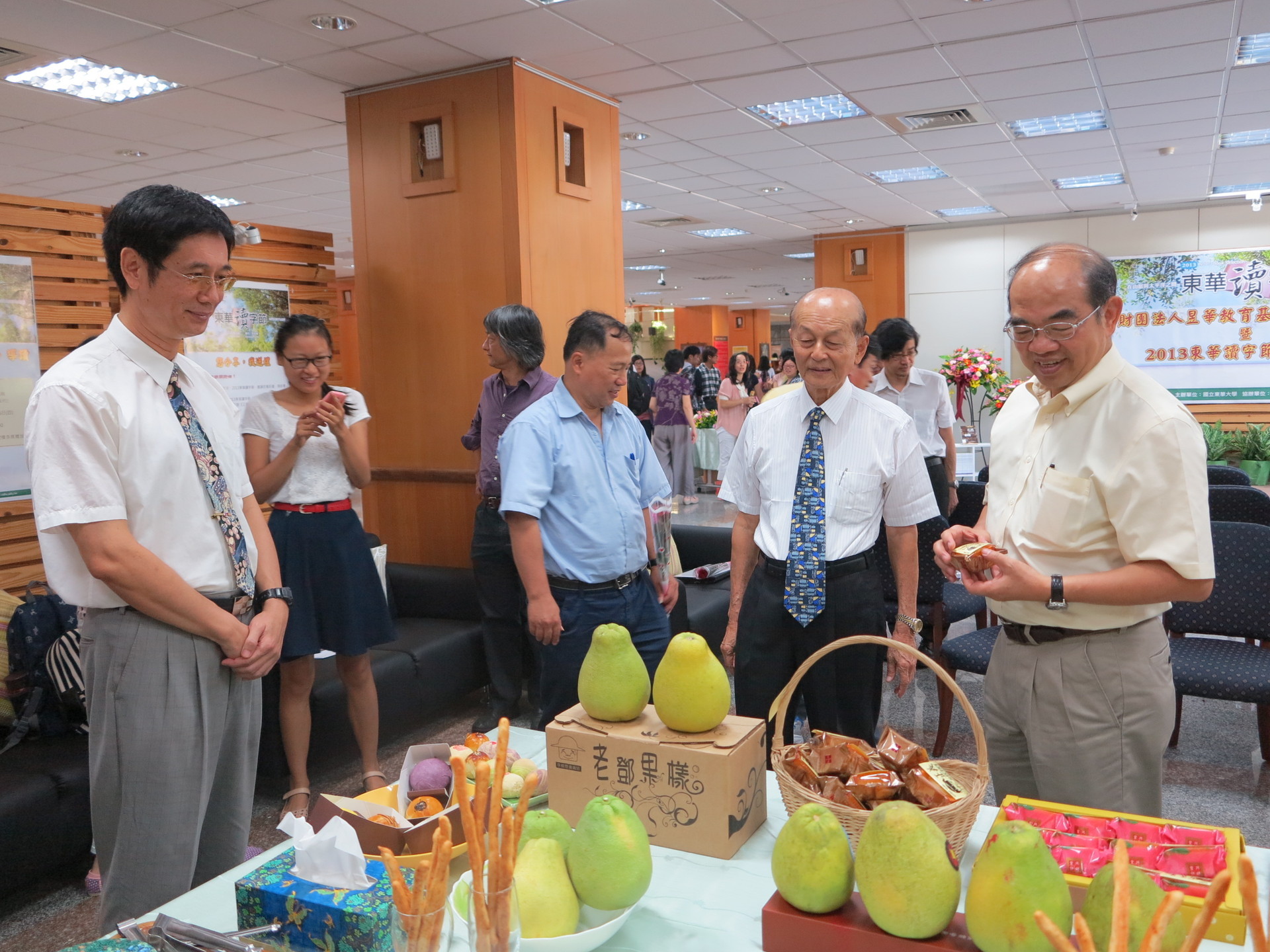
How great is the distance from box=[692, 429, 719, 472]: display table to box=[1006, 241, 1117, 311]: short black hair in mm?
9128

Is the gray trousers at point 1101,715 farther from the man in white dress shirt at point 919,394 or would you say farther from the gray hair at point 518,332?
the man in white dress shirt at point 919,394

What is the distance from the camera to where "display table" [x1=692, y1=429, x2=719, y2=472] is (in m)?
11.0

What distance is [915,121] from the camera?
6.79 meters

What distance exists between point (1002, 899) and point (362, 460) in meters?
2.72

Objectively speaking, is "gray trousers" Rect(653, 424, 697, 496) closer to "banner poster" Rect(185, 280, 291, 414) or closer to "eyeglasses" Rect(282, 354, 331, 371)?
"banner poster" Rect(185, 280, 291, 414)

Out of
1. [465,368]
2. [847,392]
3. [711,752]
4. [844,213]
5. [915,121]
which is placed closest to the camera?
[711,752]

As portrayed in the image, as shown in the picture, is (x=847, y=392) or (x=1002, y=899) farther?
(x=847, y=392)

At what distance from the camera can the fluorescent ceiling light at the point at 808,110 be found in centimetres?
625

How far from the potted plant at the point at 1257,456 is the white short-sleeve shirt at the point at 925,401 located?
6.86 meters

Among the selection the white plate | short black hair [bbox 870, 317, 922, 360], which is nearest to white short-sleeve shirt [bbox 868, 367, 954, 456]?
short black hair [bbox 870, 317, 922, 360]

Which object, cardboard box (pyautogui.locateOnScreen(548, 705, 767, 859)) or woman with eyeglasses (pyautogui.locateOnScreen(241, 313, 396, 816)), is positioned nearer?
cardboard box (pyautogui.locateOnScreen(548, 705, 767, 859))

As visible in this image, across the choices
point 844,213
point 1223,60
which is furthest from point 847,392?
point 844,213

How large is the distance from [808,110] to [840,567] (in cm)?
496

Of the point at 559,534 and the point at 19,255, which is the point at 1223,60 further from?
the point at 19,255
